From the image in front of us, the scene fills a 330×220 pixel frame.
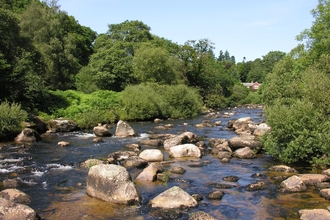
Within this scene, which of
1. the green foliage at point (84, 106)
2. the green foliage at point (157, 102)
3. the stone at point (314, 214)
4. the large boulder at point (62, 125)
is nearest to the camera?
the stone at point (314, 214)

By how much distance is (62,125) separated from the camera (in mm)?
33438

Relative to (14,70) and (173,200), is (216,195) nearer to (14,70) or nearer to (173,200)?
(173,200)

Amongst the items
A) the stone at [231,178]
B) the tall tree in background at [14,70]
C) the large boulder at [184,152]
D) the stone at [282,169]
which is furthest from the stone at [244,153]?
the tall tree in background at [14,70]

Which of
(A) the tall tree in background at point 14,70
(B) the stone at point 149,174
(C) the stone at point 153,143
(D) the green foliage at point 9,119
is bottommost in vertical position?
(B) the stone at point 149,174

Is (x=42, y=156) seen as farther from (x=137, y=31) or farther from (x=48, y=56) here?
(x=137, y=31)

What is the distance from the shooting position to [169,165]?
1947cm

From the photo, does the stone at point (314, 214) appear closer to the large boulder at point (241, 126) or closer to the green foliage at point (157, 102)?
the large boulder at point (241, 126)

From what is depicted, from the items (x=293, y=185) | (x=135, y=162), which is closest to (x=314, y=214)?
(x=293, y=185)

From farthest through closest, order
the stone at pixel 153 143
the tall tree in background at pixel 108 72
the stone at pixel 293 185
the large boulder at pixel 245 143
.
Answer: the tall tree in background at pixel 108 72 → the stone at pixel 153 143 → the large boulder at pixel 245 143 → the stone at pixel 293 185

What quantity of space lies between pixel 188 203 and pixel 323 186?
6.79m

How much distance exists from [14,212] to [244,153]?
15.1 meters

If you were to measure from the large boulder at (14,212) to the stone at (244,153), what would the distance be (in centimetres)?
1433

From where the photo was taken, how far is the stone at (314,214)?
11273 mm

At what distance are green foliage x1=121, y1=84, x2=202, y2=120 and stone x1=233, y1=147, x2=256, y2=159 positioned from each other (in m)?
22.6
